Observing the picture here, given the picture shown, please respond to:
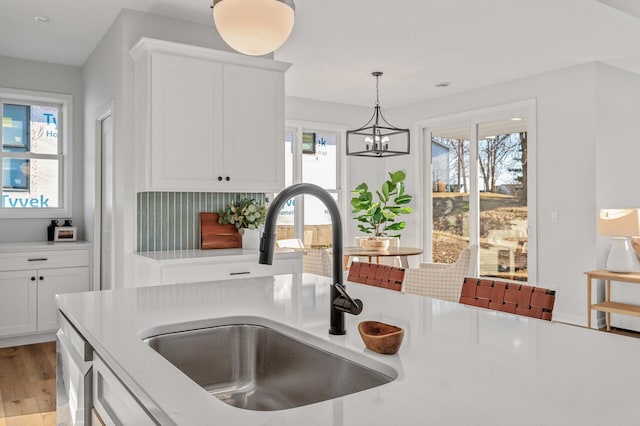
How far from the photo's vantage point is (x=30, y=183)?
4984mm

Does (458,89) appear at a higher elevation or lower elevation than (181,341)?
higher

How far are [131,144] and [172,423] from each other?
128 inches

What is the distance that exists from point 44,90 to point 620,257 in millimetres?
5841

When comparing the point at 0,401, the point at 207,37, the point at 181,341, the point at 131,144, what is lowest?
the point at 0,401

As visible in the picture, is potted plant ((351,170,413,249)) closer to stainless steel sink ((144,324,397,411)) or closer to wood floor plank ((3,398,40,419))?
wood floor plank ((3,398,40,419))

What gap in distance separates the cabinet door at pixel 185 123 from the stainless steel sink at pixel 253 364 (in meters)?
2.19

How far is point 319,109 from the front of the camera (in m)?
6.77

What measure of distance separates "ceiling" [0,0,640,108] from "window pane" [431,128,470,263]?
1050 millimetres

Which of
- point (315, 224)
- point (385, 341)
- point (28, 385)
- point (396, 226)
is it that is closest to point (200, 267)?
point (28, 385)

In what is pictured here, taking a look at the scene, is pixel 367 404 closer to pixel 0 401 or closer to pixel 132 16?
pixel 0 401

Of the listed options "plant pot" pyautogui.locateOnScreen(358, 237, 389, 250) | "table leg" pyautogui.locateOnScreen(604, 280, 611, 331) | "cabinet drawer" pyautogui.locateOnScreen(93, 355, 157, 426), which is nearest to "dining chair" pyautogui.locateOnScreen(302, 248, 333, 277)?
"plant pot" pyautogui.locateOnScreen(358, 237, 389, 250)

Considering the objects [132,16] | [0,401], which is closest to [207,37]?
[132,16]

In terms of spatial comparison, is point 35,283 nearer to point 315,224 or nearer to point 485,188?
point 315,224

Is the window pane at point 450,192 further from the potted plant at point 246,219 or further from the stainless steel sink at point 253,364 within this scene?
the stainless steel sink at point 253,364
